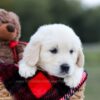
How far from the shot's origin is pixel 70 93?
4.33 m

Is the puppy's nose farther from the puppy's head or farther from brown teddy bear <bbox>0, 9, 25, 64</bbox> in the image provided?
brown teddy bear <bbox>0, 9, 25, 64</bbox>

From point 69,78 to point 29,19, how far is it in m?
34.5

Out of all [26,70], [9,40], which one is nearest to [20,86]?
[26,70]

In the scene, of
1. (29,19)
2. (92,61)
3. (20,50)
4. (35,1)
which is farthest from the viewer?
(35,1)

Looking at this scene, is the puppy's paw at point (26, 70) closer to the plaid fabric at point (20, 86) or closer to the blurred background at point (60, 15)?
the plaid fabric at point (20, 86)

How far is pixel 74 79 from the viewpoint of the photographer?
14.2ft

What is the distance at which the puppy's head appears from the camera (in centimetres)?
422

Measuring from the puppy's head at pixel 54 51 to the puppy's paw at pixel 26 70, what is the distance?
0.03 metres

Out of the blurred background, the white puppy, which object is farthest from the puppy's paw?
the blurred background

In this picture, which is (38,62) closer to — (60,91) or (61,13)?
(60,91)

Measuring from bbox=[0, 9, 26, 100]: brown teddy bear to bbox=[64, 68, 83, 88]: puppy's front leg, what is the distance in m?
0.52

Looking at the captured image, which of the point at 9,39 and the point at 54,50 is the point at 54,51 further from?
the point at 9,39

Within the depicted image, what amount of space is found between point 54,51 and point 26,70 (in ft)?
0.76

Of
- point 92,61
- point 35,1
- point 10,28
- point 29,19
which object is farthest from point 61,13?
point 10,28
